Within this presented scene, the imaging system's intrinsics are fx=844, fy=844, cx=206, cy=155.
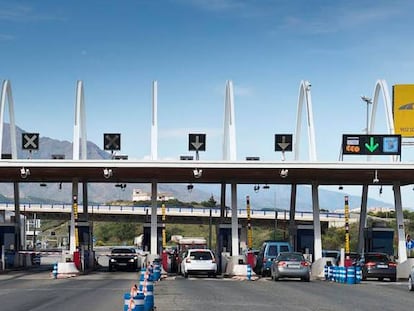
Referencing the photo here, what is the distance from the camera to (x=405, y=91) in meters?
54.6

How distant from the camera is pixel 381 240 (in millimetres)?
51781

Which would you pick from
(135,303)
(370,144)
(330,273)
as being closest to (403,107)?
(370,144)

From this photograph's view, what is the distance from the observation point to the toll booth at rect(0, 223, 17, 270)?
55375mm

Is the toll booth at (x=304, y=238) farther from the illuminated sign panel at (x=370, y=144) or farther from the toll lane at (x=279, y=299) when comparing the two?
the toll lane at (x=279, y=299)

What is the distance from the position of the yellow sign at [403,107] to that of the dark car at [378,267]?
13.9 m

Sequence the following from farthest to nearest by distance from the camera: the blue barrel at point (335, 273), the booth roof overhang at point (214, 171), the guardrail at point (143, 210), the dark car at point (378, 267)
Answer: the guardrail at point (143, 210) → the booth roof overhang at point (214, 171) → the dark car at point (378, 267) → the blue barrel at point (335, 273)

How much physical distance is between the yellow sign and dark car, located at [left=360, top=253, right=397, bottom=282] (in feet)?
45.7

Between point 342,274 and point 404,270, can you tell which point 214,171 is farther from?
point 404,270

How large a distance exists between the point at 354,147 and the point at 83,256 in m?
18.3

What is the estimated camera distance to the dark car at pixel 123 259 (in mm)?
52688

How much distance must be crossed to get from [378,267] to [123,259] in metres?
17.7

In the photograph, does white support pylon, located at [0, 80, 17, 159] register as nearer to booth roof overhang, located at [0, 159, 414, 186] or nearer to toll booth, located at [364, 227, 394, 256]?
booth roof overhang, located at [0, 159, 414, 186]

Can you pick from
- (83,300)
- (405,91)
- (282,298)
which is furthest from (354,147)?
(83,300)

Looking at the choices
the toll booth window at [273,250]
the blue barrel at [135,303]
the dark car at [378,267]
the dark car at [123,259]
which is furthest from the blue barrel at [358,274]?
the blue barrel at [135,303]
